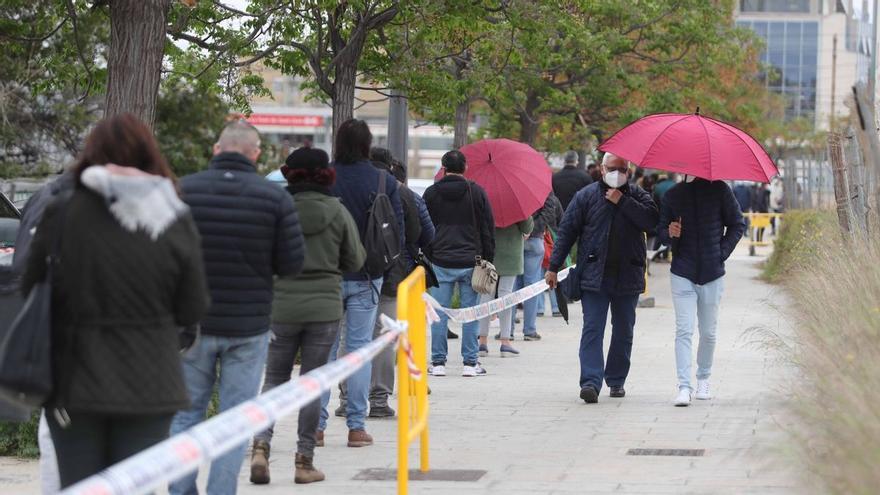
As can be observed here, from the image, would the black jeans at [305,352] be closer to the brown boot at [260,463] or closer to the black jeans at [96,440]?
the brown boot at [260,463]

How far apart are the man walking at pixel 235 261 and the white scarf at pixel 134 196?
1.48 m

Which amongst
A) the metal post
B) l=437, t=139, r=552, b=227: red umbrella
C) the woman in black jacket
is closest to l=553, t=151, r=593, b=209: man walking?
the metal post

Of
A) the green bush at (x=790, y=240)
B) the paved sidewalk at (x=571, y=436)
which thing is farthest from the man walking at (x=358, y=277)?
the green bush at (x=790, y=240)

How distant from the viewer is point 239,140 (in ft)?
22.4

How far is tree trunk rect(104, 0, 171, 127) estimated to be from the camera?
35.4ft

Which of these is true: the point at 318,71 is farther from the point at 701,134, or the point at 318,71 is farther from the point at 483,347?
the point at 701,134

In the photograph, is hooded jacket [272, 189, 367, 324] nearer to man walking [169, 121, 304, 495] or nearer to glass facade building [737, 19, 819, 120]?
man walking [169, 121, 304, 495]

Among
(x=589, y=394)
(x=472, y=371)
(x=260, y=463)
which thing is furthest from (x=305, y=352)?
(x=472, y=371)

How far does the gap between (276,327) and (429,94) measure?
29.9 ft

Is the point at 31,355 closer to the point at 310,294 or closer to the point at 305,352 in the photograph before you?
the point at 310,294

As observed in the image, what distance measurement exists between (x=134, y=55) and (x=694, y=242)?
414cm

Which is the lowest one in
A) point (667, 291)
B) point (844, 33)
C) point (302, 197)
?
point (667, 291)

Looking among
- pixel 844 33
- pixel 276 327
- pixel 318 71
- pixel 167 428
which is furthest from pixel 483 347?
pixel 844 33

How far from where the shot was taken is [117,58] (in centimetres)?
1083
